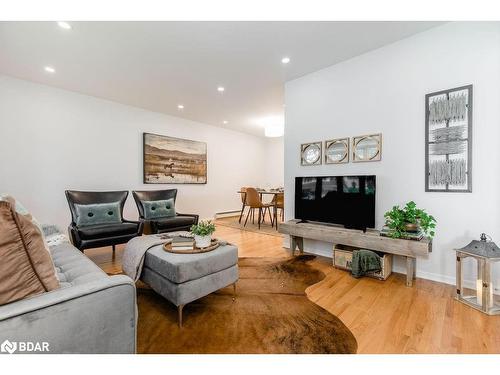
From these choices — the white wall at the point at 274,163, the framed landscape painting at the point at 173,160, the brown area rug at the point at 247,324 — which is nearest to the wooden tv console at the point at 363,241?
the brown area rug at the point at 247,324

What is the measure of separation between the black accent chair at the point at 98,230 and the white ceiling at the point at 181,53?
5.81 ft

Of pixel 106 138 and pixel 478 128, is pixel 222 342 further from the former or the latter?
pixel 106 138

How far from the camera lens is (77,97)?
402 centimetres

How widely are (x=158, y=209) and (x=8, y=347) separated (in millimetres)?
3101

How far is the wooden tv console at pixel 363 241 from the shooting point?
2.25 meters

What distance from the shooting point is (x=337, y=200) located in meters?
2.96

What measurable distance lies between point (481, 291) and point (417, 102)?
1885mm

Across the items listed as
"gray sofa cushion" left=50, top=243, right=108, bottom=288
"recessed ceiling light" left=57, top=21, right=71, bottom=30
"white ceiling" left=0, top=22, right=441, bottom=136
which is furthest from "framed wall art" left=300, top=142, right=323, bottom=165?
"recessed ceiling light" left=57, top=21, right=71, bottom=30

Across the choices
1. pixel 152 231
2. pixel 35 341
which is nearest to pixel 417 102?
pixel 35 341

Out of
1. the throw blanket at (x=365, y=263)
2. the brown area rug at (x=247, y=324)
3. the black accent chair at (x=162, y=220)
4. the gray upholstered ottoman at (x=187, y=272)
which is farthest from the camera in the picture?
the black accent chair at (x=162, y=220)

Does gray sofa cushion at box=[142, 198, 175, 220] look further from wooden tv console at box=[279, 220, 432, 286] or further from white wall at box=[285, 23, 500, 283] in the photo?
white wall at box=[285, 23, 500, 283]

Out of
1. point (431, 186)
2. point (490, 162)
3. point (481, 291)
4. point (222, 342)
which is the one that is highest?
point (490, 162)

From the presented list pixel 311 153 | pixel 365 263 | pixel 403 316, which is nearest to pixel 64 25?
pixel 311 153

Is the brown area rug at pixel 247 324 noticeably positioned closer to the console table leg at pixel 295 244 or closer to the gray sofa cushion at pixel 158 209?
the console table leg at pixel 295 244
